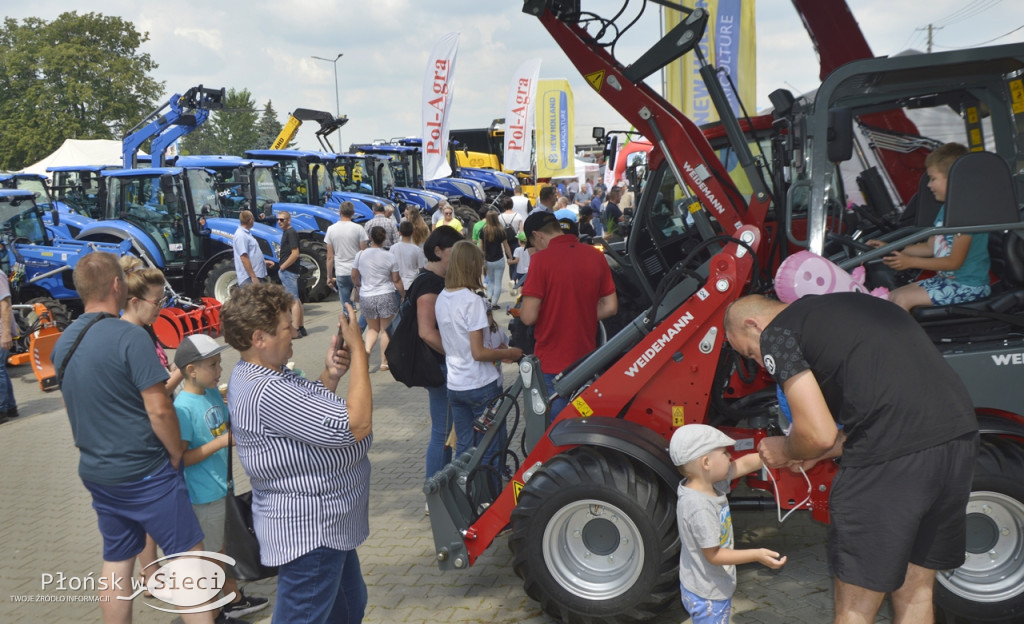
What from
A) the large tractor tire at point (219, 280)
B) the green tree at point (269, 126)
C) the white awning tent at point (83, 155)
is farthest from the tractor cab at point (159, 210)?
the green tree at point (269, 126)

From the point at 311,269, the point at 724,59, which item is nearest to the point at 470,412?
the point at 724,59

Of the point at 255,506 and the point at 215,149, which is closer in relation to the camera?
the point at 255,506

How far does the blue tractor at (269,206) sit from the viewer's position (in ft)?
50.9

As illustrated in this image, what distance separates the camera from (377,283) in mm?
9211

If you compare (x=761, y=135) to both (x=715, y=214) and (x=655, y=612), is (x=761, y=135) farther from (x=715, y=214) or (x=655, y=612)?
(x=655, y=612)

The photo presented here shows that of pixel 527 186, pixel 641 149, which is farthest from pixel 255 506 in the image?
pixel 527 186

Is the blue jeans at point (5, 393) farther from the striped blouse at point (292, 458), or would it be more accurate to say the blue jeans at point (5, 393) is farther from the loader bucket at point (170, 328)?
the striped blouse at point (292, 458)

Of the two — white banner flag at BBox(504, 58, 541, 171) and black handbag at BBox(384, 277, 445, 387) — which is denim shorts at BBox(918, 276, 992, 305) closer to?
black handbag at BBox(384, 277, 445, 387)

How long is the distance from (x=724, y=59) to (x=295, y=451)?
948cm

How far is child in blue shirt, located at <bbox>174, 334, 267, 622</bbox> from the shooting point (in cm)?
377

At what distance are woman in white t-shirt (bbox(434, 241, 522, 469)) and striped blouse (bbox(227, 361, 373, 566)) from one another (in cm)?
195

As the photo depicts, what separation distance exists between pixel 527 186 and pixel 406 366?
21.9 metres

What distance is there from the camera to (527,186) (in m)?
26.5

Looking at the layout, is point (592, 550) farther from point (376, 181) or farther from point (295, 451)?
point (376, 181)
